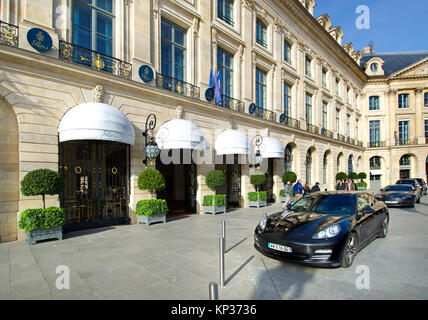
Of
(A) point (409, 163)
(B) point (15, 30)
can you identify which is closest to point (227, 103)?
(B) point (15, 30)

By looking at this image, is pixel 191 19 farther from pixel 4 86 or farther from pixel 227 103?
pixel 4 86

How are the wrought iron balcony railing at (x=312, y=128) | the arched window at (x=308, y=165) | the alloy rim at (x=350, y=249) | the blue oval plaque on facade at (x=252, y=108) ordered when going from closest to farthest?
the alloy rim at (x=350, y=249)
the blue oval plaque on facade at (x=252, y=108)
the wrought iron balcony railing at (x=312, y=128)
the arched window at (x=308, y=165)

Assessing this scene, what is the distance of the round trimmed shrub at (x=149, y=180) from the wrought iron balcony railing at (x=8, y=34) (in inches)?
224

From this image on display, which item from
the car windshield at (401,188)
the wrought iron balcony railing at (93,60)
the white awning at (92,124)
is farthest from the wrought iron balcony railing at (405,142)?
the white awning at (92,124)

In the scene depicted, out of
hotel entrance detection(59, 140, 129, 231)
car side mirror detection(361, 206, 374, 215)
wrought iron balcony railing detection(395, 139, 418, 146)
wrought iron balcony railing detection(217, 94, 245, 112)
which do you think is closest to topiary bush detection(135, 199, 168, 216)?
hotel entrance detection(59, 140, 129, 231)

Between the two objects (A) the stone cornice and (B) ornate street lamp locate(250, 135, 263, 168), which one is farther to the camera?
(A) the stone cornice

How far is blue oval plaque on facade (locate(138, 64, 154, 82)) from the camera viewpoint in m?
9.97

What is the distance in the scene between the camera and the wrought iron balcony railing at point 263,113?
15542 mm

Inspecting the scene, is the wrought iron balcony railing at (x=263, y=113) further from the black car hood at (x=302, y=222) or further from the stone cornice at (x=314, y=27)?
the black car hood at (x=302, y=222)

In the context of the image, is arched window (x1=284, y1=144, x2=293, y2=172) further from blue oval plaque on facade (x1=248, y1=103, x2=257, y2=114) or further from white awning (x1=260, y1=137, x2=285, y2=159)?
blue oval plaque on facade (x1=248, y1=103, x2=257, y2=114)

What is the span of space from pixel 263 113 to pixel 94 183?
12004 millimetres

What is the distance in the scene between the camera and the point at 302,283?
3.92 metres

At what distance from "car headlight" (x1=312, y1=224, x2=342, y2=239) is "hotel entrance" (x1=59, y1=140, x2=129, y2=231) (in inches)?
297
